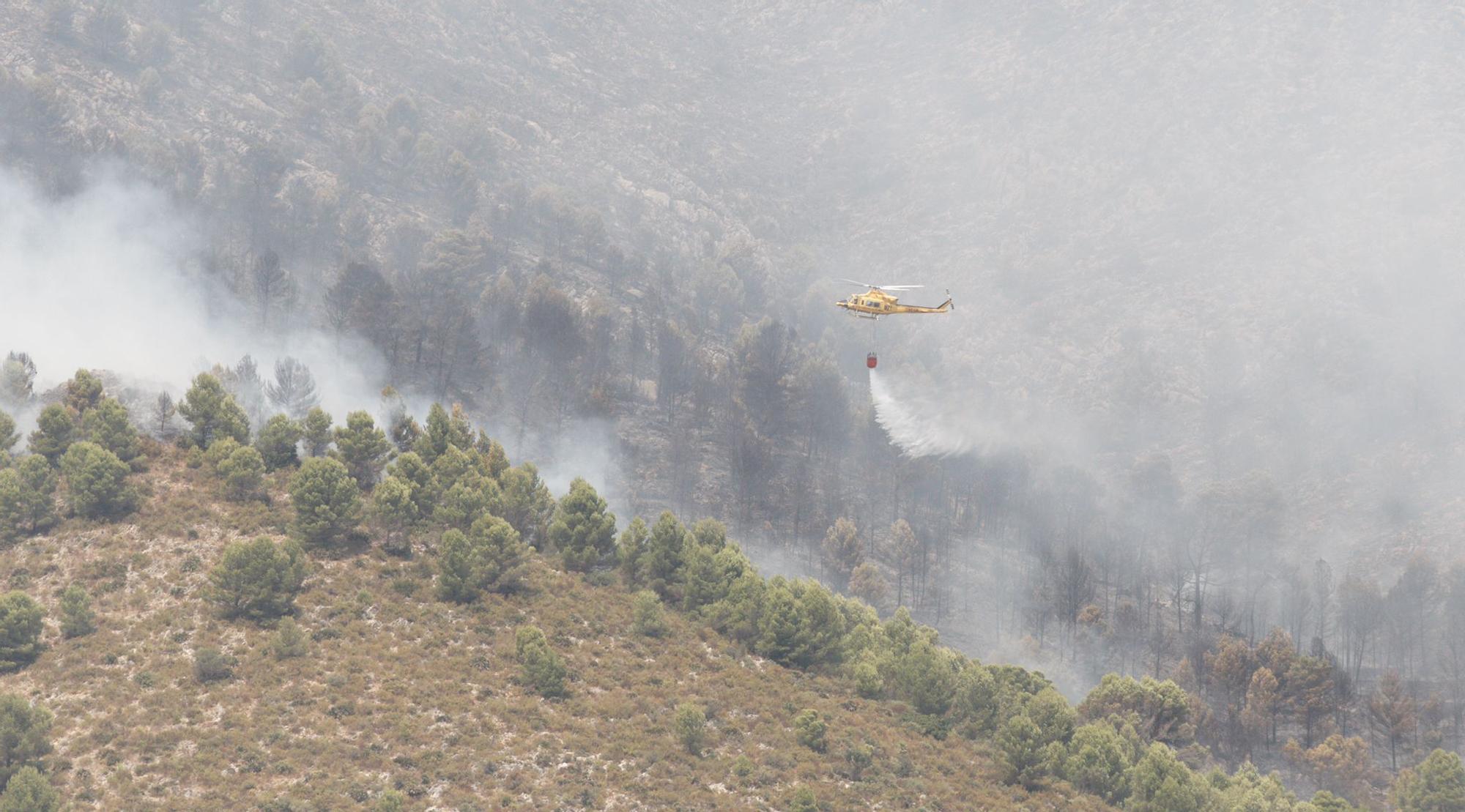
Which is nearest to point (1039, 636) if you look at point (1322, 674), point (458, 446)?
point (1322, 674)

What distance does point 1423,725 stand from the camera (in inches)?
6590

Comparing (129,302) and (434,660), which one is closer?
(434,660)

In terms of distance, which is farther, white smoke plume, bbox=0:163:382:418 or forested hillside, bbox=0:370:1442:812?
white smoke plume, bbox=0:163:382:418

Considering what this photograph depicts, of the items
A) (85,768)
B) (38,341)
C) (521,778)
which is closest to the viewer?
(85,768)

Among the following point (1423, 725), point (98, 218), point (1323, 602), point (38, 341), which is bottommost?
point (1423, 725)

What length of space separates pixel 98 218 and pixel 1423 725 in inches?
7998

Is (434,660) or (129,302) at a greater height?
(129,302)

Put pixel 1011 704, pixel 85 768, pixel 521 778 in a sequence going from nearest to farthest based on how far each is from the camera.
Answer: pixel 85 768, pixel 521 778, pixel 1011 704

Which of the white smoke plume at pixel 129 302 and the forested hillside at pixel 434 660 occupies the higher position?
the white smoke plume at pixel 129 302

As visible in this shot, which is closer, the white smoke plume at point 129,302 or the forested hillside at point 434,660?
the forested hillside at point 434,660

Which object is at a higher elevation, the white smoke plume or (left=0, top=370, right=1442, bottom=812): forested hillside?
the white smoke plume

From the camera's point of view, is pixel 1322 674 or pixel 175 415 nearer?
pixel 175 415

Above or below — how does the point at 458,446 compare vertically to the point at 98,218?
below

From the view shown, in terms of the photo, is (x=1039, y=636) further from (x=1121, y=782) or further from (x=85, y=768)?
(x=85, y=768)
